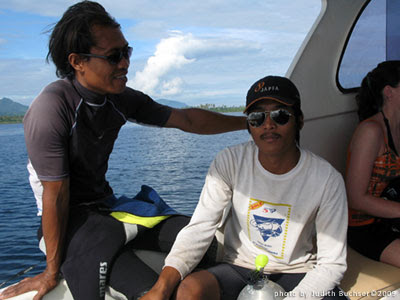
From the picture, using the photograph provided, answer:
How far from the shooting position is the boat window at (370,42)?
2973 millimetres

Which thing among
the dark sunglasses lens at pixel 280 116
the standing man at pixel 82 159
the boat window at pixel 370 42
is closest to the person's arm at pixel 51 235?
the standing man at pixel 82 159

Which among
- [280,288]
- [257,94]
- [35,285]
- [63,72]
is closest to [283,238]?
[280,288]

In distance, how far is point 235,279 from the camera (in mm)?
1747

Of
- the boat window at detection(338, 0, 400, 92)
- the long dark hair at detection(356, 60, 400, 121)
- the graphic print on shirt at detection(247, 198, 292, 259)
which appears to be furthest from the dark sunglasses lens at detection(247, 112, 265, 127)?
the boat window at detection(338, 0, 400, 92)

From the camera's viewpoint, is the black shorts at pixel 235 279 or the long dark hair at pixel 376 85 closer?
the black shorts at pixel 235 279

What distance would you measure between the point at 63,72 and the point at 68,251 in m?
0.89

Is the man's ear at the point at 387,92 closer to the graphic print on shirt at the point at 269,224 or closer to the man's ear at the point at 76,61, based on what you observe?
the graphic print on shirt at the point at 269,224

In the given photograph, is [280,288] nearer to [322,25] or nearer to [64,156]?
[64,156]

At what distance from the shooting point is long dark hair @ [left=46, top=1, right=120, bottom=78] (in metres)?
1.84

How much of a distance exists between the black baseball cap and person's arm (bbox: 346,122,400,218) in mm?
604

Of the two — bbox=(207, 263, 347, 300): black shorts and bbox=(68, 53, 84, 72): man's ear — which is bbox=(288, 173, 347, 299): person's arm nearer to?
bbox=(207, 263, 347, 300): black shorts

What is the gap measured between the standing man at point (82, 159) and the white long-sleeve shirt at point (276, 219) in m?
0.27

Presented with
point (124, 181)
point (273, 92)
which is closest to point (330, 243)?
point (273, 92)

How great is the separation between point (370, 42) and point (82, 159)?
8.19 ft
